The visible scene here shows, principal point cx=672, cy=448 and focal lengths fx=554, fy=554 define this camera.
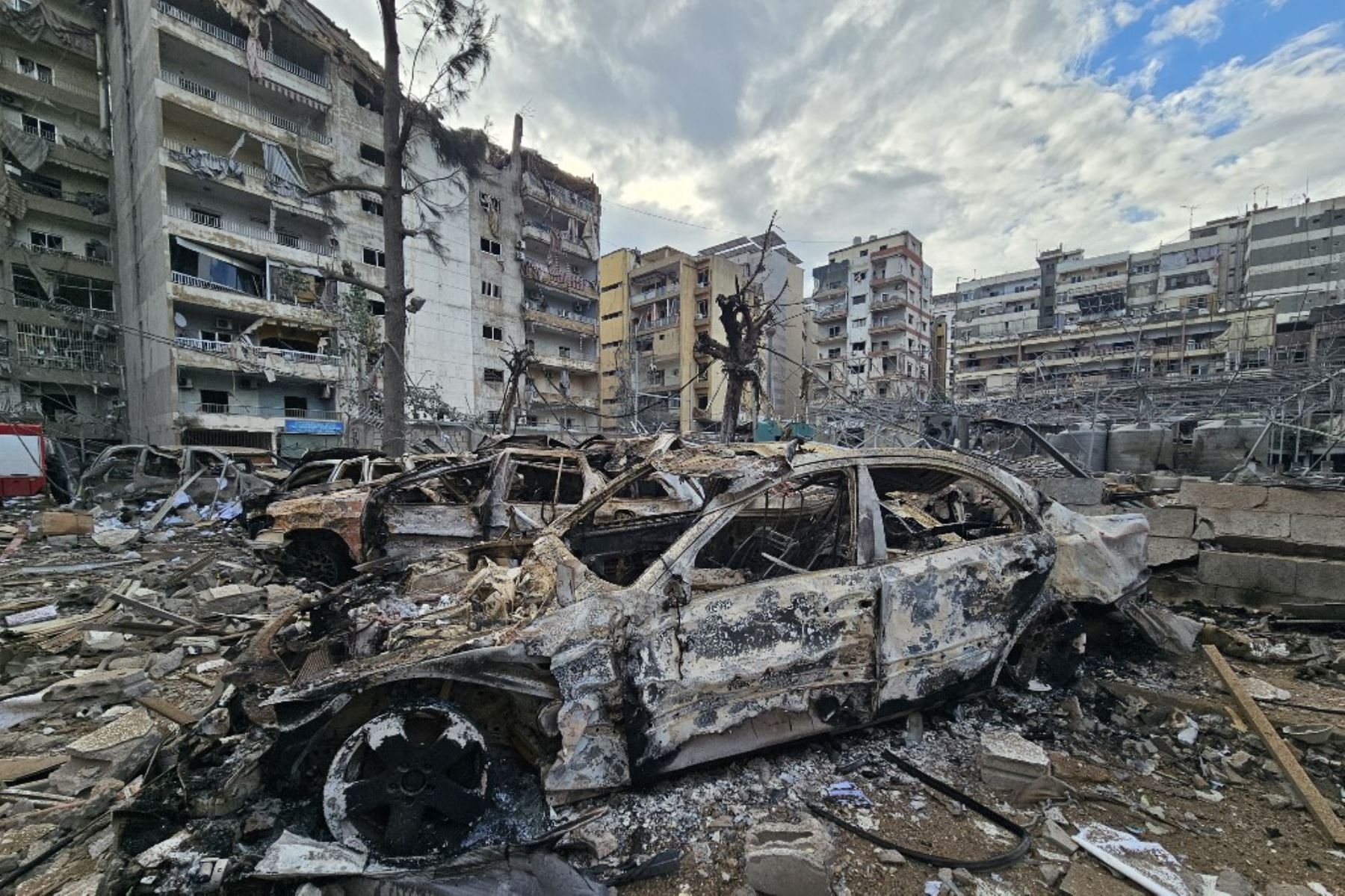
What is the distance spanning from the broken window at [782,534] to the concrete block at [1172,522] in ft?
13.1

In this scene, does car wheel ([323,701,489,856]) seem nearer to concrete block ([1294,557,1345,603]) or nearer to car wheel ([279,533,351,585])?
car wheel ([279,533,351,585])

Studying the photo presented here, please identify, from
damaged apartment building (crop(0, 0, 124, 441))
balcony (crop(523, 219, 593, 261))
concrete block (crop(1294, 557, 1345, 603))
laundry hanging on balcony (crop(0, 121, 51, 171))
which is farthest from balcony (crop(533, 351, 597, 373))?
concrete block (crop(1294, 557, 1345, 603))

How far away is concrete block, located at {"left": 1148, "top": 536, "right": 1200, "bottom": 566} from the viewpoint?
18.5ft

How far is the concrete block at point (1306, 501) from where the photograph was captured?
5164 millimetres

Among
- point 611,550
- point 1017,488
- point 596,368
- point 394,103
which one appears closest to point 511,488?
point 611,550

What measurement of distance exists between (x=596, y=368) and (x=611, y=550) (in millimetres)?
35037

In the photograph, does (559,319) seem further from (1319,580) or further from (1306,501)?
(1319,580)

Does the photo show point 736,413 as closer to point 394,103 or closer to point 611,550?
point 611,550

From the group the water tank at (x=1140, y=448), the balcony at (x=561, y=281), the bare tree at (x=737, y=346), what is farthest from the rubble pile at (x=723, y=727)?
the balcony at (x=561, y=281)

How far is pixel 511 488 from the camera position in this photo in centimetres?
676

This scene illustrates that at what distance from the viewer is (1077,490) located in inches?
276

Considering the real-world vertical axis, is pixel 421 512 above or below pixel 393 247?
below

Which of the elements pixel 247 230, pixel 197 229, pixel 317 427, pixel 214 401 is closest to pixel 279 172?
pixel 247 230

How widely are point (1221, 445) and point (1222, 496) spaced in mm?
8928
